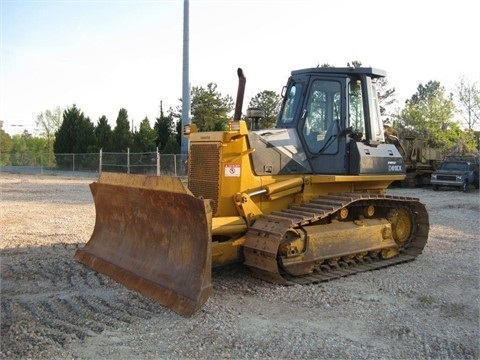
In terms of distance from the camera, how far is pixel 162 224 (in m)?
5.77

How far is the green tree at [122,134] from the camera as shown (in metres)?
37.2

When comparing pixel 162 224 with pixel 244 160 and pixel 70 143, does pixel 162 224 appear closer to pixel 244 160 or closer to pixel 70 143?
pixel 244 160

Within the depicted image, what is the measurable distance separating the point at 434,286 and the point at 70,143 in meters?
40.9

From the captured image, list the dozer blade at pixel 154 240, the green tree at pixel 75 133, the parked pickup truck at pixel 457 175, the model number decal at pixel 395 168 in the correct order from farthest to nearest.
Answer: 1. the green tree at pixel 75 133
2. the parked pickup truck at pixel 457 175
3. the model number decal at pixel 395 168
4. the dozer blade at pixel 154 240

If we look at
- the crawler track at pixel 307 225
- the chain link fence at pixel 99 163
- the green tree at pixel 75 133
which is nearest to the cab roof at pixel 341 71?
the crawler track at pixel 307 225

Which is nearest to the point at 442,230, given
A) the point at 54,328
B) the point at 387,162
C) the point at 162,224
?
the point at 387,162

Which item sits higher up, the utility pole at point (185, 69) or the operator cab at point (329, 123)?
the utility pole at point (185, 69)

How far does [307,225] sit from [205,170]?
5.02ft

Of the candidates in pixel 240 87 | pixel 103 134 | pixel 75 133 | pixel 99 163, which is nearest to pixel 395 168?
pixel 240 87

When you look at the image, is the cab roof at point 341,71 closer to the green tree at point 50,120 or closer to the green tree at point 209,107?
the green tree at point 209,107

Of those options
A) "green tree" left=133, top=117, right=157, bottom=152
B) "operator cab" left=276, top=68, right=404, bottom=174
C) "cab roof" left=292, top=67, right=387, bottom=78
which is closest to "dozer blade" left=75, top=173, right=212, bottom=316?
"operator cab" left=276, top=68, right=404, bottom=174

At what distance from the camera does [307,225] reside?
6.47 m

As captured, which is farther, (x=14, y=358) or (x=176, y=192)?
(x=176, y=192)

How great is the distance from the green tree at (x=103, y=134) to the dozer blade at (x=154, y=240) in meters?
33.8
